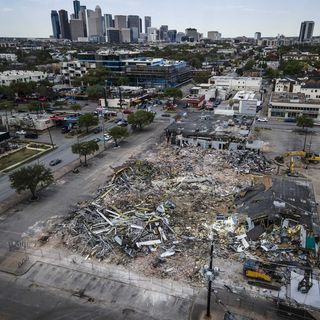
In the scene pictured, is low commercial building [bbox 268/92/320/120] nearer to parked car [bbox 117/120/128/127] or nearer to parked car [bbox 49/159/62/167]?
parked car [bbox 117/120/128/127]

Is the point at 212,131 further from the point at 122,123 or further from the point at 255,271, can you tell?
the point at 255,271

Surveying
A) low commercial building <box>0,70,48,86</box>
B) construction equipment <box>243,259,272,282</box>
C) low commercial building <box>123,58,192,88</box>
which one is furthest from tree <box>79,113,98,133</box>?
low commercial building <box>0,70,48,86</box>

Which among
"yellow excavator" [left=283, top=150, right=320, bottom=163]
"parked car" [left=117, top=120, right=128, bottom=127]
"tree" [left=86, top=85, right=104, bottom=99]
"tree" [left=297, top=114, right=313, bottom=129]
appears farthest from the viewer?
"tree" [left=86, top=85, right=104, bottom=99]

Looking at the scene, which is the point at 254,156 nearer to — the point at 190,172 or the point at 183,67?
the point at 190,172

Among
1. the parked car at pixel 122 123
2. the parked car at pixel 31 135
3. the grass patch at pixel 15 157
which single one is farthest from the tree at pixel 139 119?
the grass patch at pixel 15 157

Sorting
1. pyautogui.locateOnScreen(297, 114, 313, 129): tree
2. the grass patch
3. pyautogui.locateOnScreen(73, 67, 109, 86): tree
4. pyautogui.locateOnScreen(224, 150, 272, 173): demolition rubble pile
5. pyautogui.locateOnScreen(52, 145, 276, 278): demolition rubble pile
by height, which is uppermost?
pyautogui.locateOnScreen(73, 67, 109, 86): tree

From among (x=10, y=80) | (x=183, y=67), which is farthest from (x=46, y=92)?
(x=183, y=67)
